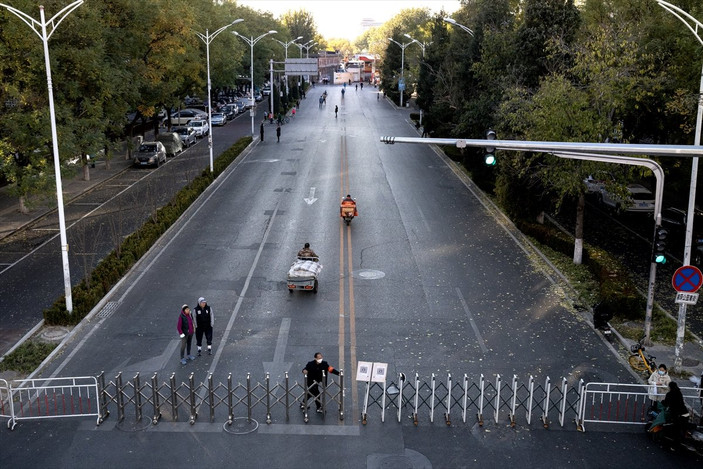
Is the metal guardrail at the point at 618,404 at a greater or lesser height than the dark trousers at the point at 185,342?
lesser

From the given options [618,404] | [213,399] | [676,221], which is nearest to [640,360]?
[618,404]

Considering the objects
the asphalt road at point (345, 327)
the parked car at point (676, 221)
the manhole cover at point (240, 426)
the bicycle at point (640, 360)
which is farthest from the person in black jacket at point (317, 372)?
the parked car at point (676, 221)

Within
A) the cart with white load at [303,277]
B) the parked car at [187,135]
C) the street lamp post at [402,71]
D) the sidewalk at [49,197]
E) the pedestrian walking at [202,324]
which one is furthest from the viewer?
the street lamp post at [402,71]

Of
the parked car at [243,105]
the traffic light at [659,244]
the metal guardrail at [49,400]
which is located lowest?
the metal guardrail at [49,400]

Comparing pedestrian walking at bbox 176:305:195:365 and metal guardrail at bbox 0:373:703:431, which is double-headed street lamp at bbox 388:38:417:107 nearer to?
pedestrian walking at bbox 176:305:195:365

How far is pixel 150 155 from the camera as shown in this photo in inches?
1752

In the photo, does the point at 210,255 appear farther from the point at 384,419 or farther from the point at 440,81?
the point at 440,81

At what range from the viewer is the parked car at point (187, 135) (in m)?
54.9

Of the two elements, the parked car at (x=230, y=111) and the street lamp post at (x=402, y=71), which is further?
the street lamp post at (x=402, y=71)

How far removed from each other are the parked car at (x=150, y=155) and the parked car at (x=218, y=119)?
914 inches

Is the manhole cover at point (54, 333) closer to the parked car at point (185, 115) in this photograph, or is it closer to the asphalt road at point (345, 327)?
the asphalt road at point (345, 327)

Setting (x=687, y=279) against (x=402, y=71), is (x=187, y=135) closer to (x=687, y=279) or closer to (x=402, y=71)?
(x=402, y=71)

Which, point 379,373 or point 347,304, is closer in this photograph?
point 379,373

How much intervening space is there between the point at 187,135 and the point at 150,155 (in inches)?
457
